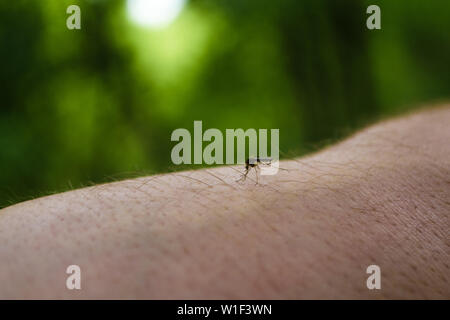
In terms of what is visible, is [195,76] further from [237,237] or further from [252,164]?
[237,237]

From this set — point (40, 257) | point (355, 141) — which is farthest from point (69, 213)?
point (355, 141)

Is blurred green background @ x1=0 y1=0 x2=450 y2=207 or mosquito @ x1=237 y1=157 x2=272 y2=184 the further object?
blurred green background @ x1=0 y1=0 x2=450 y2=207

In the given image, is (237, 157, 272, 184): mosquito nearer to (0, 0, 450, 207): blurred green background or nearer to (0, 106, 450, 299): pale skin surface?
(0, 106, 450, 299): pale skin surface

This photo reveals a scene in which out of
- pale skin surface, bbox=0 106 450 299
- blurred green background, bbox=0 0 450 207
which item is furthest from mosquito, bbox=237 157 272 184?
blurred green background, bbox=0 0 450 207

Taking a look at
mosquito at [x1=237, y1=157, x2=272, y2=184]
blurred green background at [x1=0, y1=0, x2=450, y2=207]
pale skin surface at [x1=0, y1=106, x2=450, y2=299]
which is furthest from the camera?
blurred green background at [x1=0, y1=0, x2=450, y2=207]

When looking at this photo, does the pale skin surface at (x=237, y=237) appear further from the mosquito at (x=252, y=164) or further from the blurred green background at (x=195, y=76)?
the blurred green background at (x=195, y=76)

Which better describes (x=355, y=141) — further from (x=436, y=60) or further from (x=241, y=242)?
(x=436, y=60)
